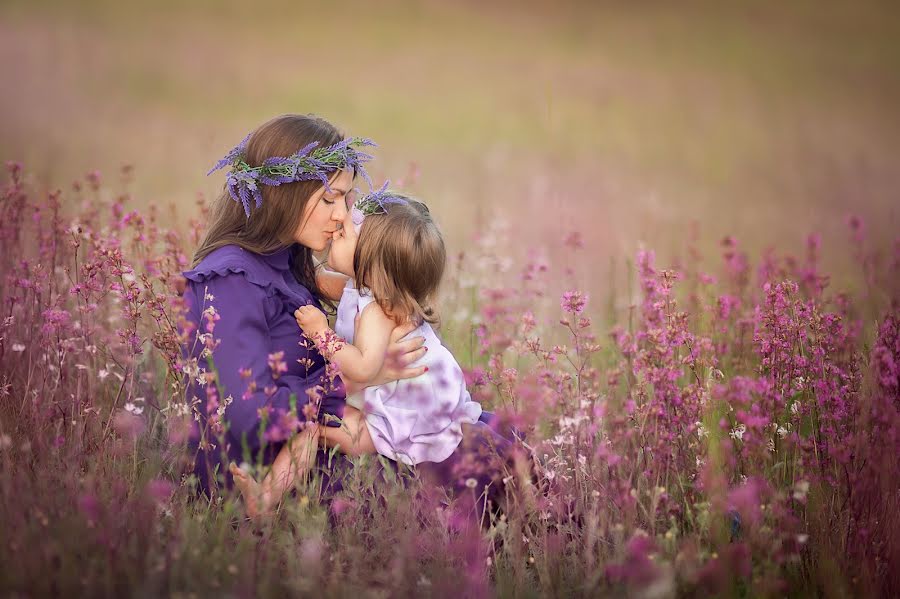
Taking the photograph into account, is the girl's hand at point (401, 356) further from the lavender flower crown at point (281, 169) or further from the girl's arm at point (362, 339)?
the lavender flower crown at point (281, 169)

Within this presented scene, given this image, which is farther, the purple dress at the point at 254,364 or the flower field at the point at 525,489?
the purple dress at the point at 254,364

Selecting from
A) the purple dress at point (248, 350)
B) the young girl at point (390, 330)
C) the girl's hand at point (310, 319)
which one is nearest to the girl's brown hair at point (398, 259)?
the young girl at point (390, 330)

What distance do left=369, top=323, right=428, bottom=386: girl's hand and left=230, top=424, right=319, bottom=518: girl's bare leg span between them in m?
0.40

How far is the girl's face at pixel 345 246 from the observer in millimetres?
3799

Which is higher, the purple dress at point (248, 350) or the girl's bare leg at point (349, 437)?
the purple dress at point (248, 350)

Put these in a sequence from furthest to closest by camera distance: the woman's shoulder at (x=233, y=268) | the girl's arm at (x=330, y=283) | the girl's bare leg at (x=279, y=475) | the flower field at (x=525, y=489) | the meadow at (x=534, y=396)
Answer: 1. the girl's arm at (x=330, y=283)
2. the woman's shoulder at (x=233, y=268)
3. the girl's bare leg at (x=279, y=475)
4. the meadow at (x=534, y=396)
5. the flower field at (x=525, y=489)

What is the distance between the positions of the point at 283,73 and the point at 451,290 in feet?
40.9

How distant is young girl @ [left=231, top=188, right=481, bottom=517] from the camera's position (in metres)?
3.55

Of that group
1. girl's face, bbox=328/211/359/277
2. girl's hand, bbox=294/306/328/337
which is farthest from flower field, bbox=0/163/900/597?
girl's face, bbox=328/211/359/277

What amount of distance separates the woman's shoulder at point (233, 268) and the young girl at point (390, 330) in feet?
0.70

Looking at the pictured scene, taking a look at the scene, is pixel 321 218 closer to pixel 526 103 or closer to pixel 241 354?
pixel 241 354

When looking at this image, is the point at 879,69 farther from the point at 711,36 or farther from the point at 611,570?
the point at 611,570

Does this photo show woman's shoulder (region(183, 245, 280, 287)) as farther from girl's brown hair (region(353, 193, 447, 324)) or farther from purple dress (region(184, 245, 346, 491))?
girl's brown hair (region(353, 193, 447, 324))

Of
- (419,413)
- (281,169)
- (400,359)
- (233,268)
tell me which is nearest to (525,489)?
(419,413)
